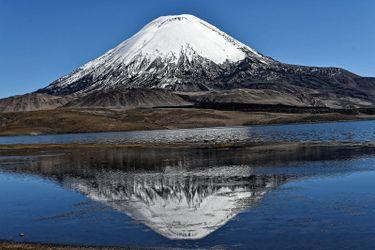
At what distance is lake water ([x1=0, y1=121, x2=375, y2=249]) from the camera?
1023 inches

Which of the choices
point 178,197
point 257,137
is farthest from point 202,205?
A: point 257,137

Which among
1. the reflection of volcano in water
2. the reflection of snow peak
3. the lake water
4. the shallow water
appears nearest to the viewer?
the lake water

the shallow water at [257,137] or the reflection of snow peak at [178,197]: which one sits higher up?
the shallow water at [257,137]

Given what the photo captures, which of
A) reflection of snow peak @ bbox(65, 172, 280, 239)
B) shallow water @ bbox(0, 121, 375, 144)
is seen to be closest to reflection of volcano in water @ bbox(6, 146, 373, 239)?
reflection of snow peak @ bbox(65, 172, 280, 239)

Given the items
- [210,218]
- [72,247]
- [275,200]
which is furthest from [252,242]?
[275,200]

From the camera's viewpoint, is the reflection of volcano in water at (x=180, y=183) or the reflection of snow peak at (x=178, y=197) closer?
the reflection of snow peak at (x=178, y=197)

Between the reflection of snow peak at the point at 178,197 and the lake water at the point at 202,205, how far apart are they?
0.23ft

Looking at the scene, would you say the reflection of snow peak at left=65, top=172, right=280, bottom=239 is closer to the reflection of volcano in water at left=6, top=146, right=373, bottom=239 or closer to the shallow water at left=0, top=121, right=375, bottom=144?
the reflection of volcano in water at left=6, top=146, right=373, bottom=239

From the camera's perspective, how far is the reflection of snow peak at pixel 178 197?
29.6m

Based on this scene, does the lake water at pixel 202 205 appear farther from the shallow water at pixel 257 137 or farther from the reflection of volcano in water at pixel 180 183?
the shallow water at pixel 257 137

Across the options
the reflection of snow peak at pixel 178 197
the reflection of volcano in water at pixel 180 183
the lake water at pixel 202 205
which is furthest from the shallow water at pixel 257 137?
the reflection of snow peak at pixel 178 197

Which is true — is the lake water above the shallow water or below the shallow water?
below

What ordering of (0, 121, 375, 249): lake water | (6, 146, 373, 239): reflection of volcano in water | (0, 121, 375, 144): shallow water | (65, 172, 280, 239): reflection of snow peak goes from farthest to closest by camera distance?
(0, 121, 375, 144): shallow water < (6, 146, 373, 239): reflection of volcano in water < (65, 172, 280, 239): reflection of snow peak < (0, 121, 375, 249): lake water

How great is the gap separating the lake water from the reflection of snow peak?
7 centimetres
